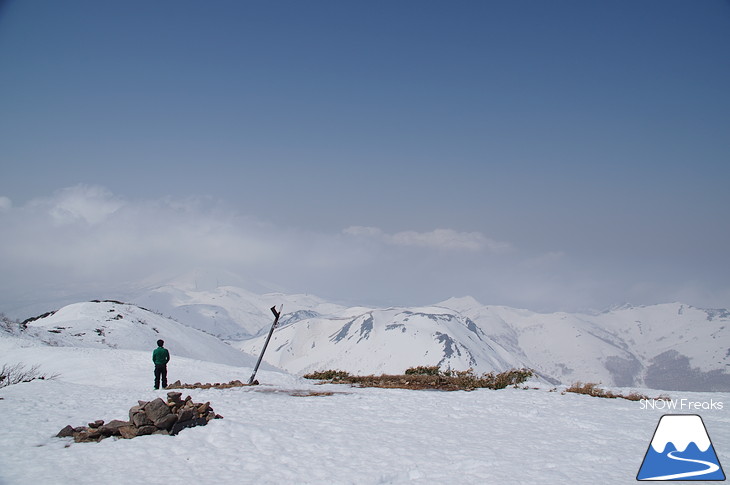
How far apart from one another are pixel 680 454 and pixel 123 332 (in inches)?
2049

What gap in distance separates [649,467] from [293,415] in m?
8.42

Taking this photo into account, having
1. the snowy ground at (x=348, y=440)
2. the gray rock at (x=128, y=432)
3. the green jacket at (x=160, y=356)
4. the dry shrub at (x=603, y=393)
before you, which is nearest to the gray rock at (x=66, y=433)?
the snowy ground at (x=348, y=440)

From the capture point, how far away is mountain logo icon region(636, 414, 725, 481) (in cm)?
710

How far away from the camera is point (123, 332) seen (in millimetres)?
48000

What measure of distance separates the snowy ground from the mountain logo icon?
45 cm

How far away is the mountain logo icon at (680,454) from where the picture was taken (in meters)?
7.10

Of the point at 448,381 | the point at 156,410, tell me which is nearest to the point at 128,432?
the point at 156,410

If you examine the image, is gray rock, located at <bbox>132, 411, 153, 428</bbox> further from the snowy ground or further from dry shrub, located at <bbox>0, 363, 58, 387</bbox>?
dry shrub, located at <bbox>0, 363, 58, 387</bbox>

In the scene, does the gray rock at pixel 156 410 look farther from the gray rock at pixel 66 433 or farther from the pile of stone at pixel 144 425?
the gray rock at pixel 66 433

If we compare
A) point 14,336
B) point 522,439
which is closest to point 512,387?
point 522,439

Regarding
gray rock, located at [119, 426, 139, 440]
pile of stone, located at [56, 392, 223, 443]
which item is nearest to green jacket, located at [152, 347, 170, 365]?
pile of stone, located at [56, 392, 223, 443]

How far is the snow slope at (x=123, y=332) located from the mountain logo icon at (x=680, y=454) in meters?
42.0

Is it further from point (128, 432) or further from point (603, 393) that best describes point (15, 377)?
point (603, 393)

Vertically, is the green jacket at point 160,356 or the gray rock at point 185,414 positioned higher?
the green jacket at point 160,356
